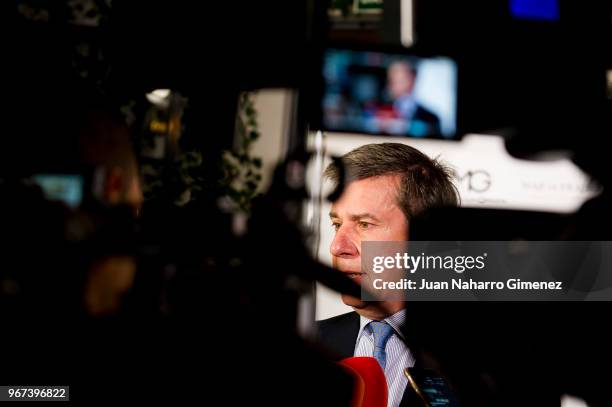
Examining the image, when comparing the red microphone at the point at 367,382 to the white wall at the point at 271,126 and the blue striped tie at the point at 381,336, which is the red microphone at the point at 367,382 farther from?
the white wall at the point at 271,126

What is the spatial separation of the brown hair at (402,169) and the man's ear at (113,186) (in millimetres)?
428

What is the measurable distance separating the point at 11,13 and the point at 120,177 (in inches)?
18.2

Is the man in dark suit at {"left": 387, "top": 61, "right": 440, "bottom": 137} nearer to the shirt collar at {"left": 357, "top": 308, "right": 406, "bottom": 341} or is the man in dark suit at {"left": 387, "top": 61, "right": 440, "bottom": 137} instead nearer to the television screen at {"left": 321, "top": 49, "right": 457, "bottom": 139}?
the television screen at {"left": 321, "top": 49, "right": 457, "bottom": 139}

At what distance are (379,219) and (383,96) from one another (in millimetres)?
280

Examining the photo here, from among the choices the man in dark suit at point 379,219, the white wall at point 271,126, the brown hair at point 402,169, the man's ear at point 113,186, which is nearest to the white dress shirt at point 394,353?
the man in dark suit at point 379,219

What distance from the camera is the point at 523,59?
94 centimetres

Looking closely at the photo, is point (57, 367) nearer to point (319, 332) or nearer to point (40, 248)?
point (40, 248)

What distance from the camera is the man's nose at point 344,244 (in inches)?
30.8

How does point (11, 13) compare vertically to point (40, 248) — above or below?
above

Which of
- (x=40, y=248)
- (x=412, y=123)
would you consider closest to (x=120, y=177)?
(x=40, y=248)

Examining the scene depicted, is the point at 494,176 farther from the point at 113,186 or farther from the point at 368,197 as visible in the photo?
the point at 113,186

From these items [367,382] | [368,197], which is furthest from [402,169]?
[367,382]

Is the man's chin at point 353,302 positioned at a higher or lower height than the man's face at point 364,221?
lower

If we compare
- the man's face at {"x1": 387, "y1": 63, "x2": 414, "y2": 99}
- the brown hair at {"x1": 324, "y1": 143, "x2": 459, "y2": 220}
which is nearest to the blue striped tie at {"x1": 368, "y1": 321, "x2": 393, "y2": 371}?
the brown hair at {"x1": 324, "y1": 143, "x2": 459, "y2": 220}
